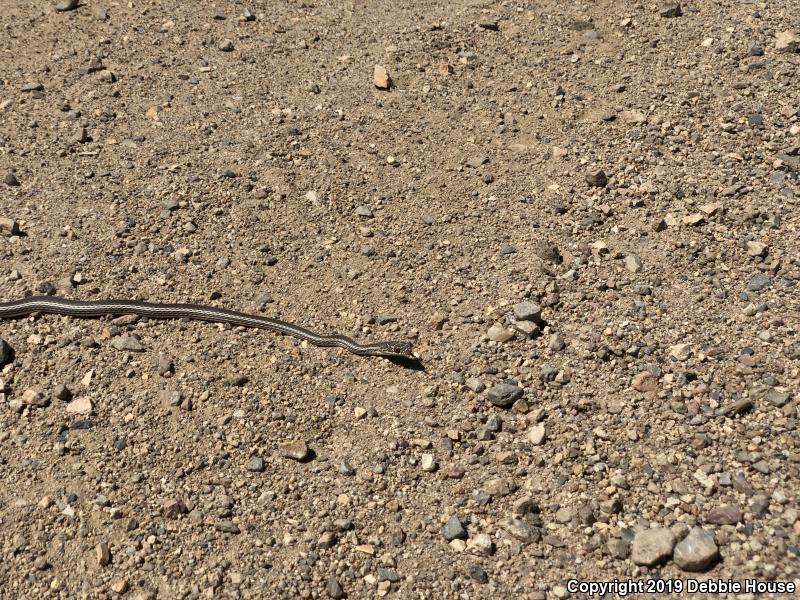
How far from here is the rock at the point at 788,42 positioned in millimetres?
A: 8789

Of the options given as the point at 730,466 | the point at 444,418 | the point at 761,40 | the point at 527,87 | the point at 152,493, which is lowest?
the point at 152,493

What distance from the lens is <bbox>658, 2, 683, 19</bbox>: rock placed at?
9.72 meters

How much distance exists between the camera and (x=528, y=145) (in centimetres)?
869

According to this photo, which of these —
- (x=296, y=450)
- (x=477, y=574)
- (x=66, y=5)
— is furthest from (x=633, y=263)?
(x=66, y=5)

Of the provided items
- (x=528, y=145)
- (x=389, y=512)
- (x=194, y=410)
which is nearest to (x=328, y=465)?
(x=389, y=512)

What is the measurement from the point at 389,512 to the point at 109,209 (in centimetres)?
474

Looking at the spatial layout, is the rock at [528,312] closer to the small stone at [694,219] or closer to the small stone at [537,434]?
the small stone at [537,434]

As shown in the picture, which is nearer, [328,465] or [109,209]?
[328,465]

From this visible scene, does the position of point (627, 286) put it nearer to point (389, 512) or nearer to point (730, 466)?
point (730, 466)

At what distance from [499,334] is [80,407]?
3.68 meters

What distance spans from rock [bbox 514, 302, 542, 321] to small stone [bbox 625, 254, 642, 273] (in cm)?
102

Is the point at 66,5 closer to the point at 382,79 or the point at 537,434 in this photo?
the point at 382,79

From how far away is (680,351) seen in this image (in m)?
6.45

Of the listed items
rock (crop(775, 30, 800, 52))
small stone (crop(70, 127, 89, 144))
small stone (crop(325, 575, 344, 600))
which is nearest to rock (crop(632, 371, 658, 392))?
small stone (crop(325, 575, 344, 600))
